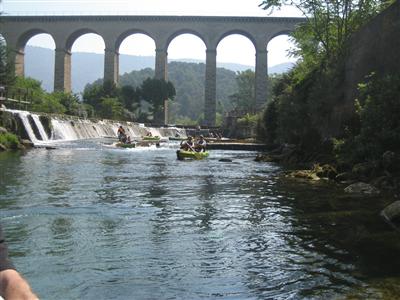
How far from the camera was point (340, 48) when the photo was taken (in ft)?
92.2

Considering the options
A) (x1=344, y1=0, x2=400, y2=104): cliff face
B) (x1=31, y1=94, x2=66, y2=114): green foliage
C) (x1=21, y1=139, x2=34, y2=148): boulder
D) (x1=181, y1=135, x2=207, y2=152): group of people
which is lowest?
(x1=21, y1=139, x2=34, y2=148): boulder

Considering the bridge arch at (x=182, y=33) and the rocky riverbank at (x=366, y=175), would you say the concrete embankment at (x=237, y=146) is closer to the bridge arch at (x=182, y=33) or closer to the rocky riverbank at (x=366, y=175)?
the rocky riverbank at (x=366, y=175)

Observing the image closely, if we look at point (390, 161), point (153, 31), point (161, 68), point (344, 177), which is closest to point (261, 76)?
point (161, 68)

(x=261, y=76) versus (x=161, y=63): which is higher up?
(x=161, y=63)

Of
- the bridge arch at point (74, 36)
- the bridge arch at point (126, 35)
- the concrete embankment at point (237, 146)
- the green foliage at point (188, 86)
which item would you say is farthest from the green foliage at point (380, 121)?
the green foliage at point (188, 86)

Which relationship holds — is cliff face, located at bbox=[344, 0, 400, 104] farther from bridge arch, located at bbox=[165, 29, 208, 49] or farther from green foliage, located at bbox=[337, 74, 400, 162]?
bridge arch, located at bbox=[165, 29, 208, 49]

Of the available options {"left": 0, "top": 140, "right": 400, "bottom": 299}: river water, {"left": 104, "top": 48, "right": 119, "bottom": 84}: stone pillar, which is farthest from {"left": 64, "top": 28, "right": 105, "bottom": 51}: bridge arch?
{"left": 0, "top": 140, "right": 400, "bottom": 299}: river water

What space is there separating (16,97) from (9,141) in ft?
67.3

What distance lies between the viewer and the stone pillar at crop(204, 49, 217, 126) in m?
77.5

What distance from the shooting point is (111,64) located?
78.9m

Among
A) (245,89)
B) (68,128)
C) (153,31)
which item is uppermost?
(153,31)

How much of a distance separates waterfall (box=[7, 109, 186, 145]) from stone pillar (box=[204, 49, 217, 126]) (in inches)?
798

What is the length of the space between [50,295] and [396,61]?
1578 cm

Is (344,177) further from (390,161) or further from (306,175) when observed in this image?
(390,161)
